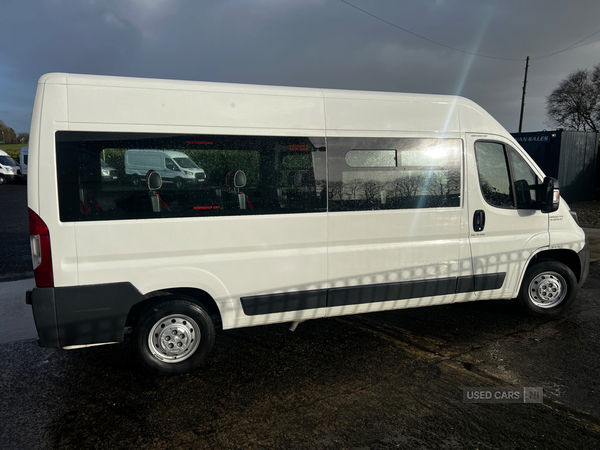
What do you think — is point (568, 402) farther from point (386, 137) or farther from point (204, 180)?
point (204, 180)

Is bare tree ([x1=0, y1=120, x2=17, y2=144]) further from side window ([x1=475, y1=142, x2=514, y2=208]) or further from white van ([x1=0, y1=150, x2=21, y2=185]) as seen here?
side window ([x1=475, y1=142, x2=514, y2=208])

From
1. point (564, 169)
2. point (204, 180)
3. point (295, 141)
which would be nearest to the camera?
point (204, 180)

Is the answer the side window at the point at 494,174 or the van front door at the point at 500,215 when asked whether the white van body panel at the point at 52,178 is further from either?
the side window at the point at 494,174

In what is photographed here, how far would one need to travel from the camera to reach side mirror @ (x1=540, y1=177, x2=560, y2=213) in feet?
15.2

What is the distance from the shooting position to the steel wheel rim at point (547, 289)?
Result: 5.06 metres

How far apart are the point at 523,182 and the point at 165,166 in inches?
147

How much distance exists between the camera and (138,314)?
378 centimetres

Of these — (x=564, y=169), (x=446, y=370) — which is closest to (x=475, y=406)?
(x=446, y=370)

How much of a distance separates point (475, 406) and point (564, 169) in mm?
15507

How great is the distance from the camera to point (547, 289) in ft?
16.7

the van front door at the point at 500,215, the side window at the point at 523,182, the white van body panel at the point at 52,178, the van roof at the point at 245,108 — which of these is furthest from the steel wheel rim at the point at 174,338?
the side window at the point at 523,182

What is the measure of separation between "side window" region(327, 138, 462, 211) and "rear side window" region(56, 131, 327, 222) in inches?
6.9

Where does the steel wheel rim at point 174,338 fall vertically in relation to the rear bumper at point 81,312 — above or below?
below

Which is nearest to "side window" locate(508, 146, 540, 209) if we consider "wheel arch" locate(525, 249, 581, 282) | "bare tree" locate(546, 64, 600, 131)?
"wheel arch" locate(525, 249, 581, 282)
